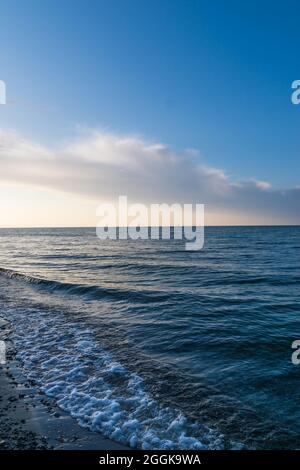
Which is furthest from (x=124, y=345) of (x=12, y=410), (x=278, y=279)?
(x=278, y=279)

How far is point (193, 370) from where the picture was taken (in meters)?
10.9

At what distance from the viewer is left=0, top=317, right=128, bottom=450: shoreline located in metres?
6.73

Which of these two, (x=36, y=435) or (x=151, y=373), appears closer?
(x=36, y=435)

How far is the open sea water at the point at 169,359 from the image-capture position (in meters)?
7.68

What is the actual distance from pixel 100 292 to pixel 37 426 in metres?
16.5

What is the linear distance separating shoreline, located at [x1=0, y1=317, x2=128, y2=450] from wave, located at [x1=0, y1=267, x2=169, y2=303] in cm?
1239

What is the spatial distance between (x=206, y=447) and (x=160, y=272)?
2628cm

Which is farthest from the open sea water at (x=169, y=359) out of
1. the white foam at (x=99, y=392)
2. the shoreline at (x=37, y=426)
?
the shoreline at (x=37, y=426)

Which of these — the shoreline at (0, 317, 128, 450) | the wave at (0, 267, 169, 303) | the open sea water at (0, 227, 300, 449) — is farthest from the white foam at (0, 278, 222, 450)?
the wave at (0, 267, 169, 303)

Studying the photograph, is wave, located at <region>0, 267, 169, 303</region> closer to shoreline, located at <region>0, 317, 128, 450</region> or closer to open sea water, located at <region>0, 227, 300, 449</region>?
open sea water, located at <region>0, 227, 300, 449</region>

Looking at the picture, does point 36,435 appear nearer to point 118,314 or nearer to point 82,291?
point 118,314

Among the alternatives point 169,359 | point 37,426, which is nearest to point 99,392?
point 37,426

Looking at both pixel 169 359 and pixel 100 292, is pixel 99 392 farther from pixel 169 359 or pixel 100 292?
pixel 100 292
